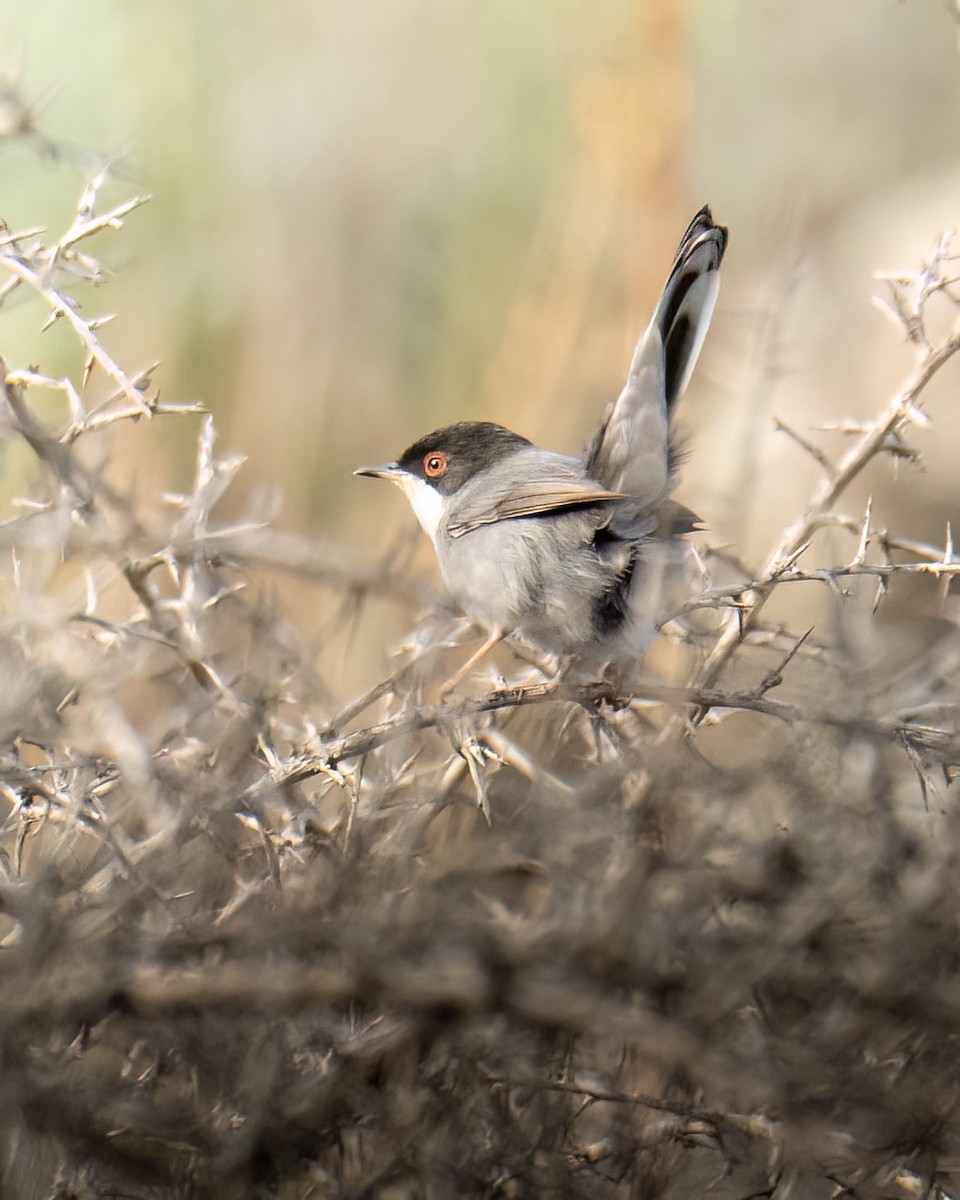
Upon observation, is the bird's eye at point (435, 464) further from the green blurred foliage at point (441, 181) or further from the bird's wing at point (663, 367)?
the green blurred foliage at point (441, 181)

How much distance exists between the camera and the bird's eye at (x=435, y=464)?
4383 millimetres

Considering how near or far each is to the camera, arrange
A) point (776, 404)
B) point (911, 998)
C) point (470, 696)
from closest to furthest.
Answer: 1. point (911, 998)
2. point (470, 696)
3. point (776, 404)

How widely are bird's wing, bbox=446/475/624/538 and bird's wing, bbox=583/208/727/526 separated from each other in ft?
0.33

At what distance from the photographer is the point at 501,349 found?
7996mm

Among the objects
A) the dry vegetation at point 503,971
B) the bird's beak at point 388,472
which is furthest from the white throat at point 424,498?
the dry vegetation at point 503,971

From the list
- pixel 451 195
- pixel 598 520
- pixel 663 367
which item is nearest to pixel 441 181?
pixel 451 195

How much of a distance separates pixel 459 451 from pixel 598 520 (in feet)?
2.99

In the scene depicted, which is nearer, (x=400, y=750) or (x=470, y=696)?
(x=400, y=750)

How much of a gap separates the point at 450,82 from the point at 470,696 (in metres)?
7.29

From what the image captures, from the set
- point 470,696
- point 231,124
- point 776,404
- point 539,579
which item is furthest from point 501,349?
point 470,696

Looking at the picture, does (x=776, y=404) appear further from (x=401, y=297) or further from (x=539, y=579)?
(x=539, y=579)

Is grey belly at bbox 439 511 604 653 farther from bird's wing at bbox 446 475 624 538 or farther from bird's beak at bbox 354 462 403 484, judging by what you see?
bird's beak at bbox 354 462 403 484

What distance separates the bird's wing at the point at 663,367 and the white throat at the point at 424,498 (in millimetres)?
935

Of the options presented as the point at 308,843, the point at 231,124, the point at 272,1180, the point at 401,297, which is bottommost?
the point at 272,1180
